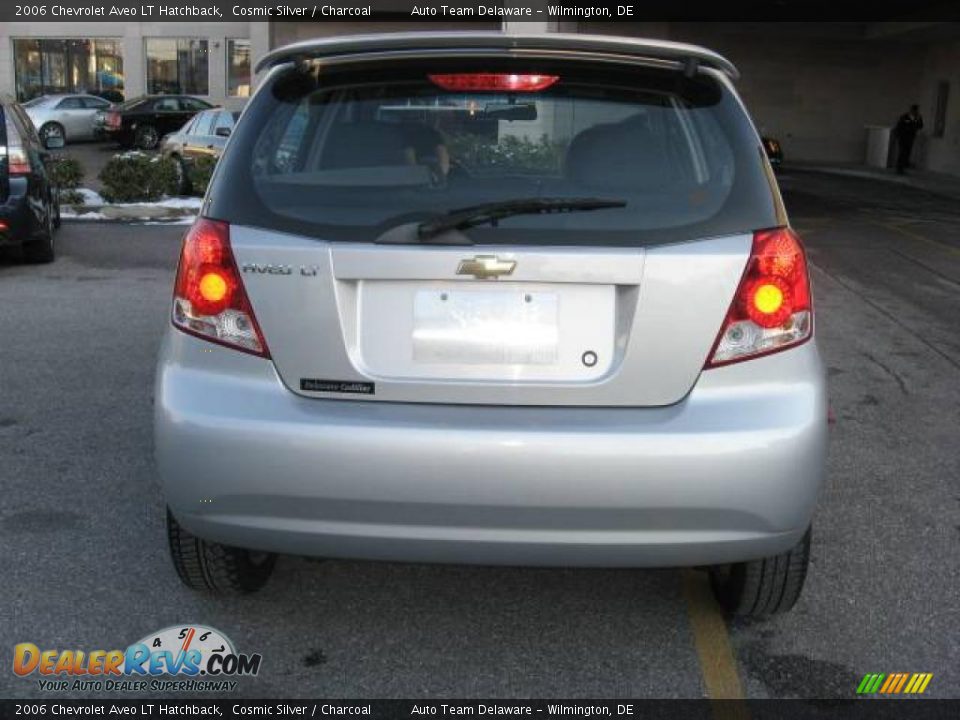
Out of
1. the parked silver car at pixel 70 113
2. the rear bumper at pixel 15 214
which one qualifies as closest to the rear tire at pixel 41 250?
the rear bumper at pixel 15 214

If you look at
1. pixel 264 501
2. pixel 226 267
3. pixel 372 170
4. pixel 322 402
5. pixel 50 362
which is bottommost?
pixel 50 362

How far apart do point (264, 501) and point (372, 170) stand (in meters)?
0.97

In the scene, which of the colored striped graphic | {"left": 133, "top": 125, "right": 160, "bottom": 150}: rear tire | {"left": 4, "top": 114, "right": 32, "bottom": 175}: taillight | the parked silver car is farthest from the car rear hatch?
the parked silver car

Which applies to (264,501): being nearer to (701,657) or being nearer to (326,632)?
(326,632)

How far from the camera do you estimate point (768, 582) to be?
3178mm

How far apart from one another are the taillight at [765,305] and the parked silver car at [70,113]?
3040 centimetres

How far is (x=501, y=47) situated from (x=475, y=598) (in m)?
1.77

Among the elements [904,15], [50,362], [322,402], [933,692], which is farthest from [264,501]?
[904,15]

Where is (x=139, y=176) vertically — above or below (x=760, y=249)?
below

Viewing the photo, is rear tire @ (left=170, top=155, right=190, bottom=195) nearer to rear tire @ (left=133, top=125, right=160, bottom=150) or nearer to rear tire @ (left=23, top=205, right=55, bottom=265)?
rear tire @ (left=23, top=205, right=55, bottom=265)

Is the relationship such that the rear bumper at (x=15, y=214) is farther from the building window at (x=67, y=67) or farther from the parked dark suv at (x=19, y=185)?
the building window at (x=67, y=67)

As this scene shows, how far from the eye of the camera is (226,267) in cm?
281

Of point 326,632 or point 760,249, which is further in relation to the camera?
point 326,632
